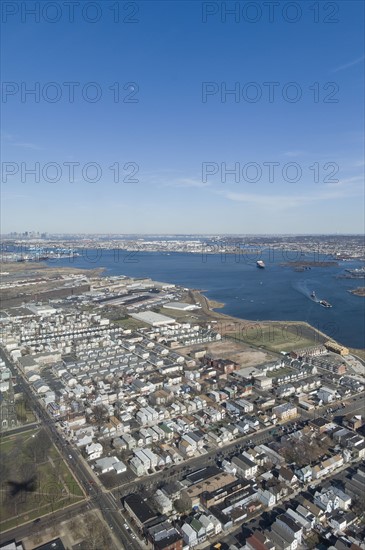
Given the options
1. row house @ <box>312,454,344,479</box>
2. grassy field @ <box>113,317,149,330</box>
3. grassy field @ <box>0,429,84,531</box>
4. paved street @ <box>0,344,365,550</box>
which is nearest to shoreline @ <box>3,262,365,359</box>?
grassy field @ <box>113,317,149,330</box>

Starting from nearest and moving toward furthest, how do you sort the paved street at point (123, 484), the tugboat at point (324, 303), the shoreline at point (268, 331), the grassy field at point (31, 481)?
the paved street at point (123, 484) → the grassy field at point (31, 481) → the shoreline at point (268, 331) → the tugboat at point (324, 303)

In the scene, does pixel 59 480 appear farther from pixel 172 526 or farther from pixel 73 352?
pixel 73 352

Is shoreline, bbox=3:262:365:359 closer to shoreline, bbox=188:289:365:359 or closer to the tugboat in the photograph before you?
shoreline, bbox=188:289:365:359

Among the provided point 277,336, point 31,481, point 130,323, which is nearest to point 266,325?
point 277,336

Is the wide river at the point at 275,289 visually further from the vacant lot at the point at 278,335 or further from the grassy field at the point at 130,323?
the grassy field at the point at 130,323

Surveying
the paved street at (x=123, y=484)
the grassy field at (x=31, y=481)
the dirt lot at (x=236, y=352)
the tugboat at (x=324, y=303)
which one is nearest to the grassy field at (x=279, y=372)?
the dirt lot at (x=236, y=352)

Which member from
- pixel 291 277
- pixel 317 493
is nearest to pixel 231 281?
pixel 291 277

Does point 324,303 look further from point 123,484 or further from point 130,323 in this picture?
point 123,484
